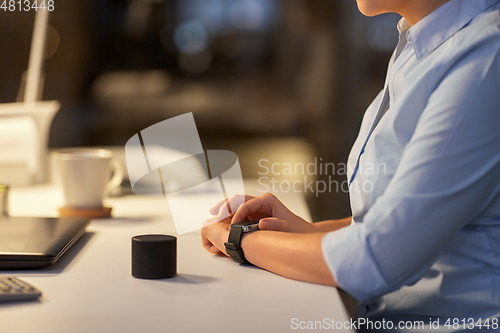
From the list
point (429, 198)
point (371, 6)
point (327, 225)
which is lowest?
point (327, 225)

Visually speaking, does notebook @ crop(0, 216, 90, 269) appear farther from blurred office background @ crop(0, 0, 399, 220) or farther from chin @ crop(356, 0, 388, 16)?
blurred office background @ crop(0, 0, 399, 220)

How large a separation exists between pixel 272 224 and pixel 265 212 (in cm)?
8

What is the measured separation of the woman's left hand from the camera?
823 millimetres

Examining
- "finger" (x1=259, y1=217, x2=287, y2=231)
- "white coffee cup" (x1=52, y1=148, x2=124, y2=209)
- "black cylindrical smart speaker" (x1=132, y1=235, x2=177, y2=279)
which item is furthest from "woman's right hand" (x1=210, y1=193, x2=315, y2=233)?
"white coffee cup" (x1=52, y1=148, x2=124, y2=209)

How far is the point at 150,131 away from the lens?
1344 mm

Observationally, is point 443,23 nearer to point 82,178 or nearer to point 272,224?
point 272,224

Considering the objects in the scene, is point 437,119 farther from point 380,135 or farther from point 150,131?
point 150,131

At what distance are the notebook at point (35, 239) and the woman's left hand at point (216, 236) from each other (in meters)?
0.23

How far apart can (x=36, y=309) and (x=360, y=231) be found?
1.35 feet

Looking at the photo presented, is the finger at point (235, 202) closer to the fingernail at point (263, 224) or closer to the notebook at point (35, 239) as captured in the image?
the fingernail at point (263, 224)

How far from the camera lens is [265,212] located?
91 cm

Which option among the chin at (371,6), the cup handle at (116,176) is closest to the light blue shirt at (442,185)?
the chin at (371,6)

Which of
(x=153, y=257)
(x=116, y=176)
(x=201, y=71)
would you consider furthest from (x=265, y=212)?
(x=201, y=71)

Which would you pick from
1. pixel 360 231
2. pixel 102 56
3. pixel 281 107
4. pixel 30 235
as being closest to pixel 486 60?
pixel 360 231
